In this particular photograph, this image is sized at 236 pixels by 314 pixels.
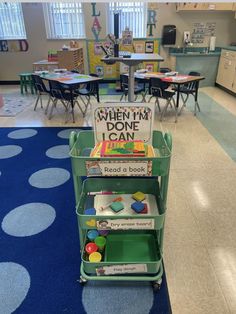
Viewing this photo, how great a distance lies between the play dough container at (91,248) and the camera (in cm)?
142

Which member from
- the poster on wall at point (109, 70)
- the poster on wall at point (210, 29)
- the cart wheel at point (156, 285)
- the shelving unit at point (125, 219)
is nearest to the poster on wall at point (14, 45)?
the poster on wall at point (109, 70)

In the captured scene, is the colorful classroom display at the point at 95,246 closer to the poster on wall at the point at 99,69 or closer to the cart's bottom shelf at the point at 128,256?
the cart's bottom shelf at the point at 128,256

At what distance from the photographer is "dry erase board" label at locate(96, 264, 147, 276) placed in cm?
135

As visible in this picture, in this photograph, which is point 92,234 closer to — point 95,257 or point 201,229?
point 95,257

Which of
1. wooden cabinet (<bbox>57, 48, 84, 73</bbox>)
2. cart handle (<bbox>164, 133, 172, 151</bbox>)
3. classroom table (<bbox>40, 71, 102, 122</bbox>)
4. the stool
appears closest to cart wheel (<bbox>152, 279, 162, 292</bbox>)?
cart handle (<bbox>164, 133, 172, 151</bbox>)

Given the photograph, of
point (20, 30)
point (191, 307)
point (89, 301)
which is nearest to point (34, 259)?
point (89, 301)

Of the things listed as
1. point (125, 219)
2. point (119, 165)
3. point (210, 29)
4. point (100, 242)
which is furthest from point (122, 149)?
point (210, 29)

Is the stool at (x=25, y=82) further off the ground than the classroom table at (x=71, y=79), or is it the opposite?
the classroom table at (x=71, y=79)

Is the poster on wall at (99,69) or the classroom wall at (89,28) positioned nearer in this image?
the classroom wall at (89,28)

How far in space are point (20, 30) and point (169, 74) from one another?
494cm

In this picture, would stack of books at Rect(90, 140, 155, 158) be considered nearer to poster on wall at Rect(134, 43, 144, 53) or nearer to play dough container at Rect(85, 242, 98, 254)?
play dough container at Rect(85, 242, 98, 254)

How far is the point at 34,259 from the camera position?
63.9 inches

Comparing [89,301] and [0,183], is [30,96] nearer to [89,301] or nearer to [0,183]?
[0,183]

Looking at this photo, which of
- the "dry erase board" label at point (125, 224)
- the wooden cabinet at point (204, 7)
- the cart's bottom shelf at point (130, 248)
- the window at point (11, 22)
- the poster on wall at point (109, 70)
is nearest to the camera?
the "dry erase board" label at point (125, 224)
